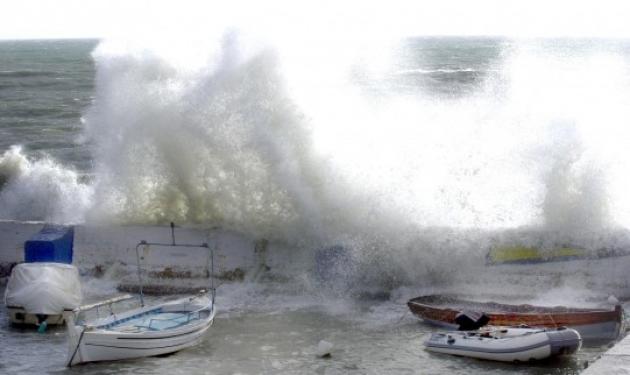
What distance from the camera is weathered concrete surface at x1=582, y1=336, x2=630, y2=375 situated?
35.5 feet

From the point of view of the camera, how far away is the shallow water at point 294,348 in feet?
42.7

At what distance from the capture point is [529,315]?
14.2 m

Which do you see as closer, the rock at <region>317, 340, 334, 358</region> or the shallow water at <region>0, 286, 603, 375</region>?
the shallow water at <region>0, 286, 603, 375</region>

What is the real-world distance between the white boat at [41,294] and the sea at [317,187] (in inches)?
10.3

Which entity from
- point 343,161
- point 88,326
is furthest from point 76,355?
point 343,161

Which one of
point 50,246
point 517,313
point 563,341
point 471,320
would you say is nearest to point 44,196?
point 50,246

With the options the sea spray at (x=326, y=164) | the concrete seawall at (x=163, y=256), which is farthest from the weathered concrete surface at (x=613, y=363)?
the concrete seawall at (x=163, y=256)

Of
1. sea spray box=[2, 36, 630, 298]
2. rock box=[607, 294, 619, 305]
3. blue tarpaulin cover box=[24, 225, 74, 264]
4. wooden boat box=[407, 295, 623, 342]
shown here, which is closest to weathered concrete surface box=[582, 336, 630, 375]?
wooden boat box=[407, 295, 623, 342]

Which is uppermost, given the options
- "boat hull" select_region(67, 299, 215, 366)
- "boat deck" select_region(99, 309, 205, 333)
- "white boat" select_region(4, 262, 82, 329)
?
"white boat" select_region(4, 262, 82, 329)

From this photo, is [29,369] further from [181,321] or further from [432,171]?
[432,171]

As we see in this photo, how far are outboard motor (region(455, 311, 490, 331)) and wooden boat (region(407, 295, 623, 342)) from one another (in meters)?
0.23

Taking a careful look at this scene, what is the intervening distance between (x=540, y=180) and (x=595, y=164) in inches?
37.7

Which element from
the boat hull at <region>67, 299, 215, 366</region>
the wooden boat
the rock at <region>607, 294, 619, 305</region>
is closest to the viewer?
the boat hull at <region>67, 299, 215, 366</region>

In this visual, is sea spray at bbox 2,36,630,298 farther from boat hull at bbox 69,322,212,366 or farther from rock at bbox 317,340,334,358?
boat hull at bbox 69,322,212,366
